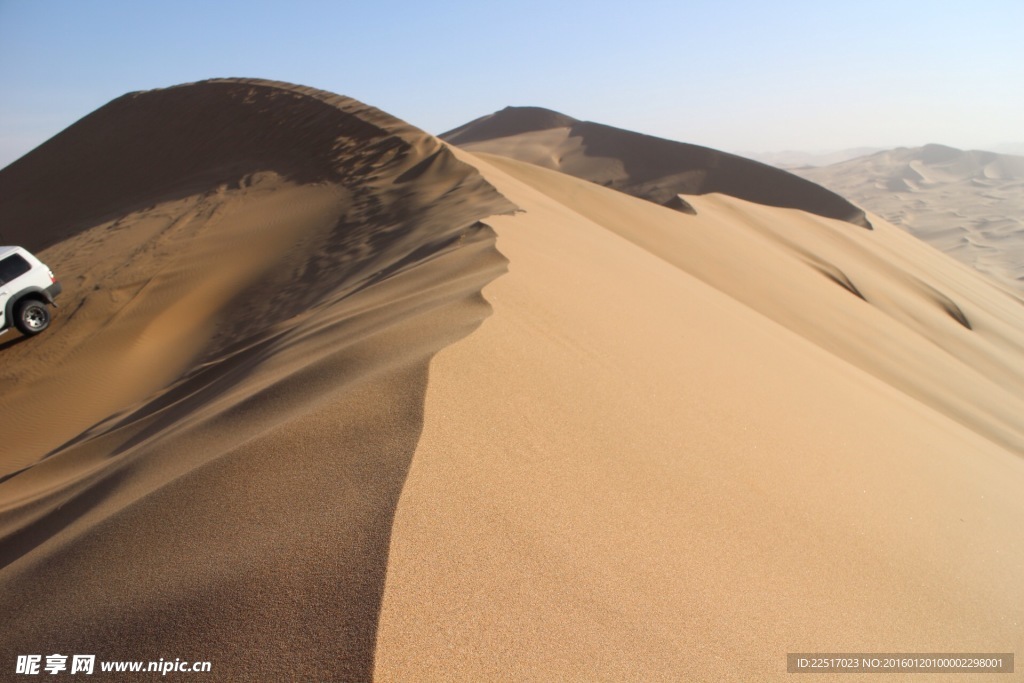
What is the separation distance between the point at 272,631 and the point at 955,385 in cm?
786

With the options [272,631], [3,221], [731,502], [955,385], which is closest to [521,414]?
[731,502]

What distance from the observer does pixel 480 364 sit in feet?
10.1

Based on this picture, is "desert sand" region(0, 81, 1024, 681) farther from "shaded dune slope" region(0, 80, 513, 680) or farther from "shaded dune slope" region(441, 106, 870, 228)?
"shaded dune slope" region(441, 106, 870, 228)

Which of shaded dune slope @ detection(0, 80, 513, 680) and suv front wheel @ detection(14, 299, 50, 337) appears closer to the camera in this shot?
shaded dune slope @ detection(0, 80, 513, 680)

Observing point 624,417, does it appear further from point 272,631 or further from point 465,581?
point 272,631

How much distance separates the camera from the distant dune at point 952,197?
993 inches

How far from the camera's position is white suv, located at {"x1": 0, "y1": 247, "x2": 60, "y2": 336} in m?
7.88

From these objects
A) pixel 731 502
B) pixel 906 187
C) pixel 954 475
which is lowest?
pixel 906 187

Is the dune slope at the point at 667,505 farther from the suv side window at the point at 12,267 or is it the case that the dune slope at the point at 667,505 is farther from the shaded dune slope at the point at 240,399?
the suv side window at the point at 12,267

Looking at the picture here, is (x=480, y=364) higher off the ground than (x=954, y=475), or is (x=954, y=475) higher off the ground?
(x=480, y=364)

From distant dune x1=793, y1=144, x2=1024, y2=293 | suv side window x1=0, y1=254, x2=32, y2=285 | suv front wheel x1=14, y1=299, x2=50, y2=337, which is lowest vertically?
distant dune x1=793, y1=144, x2=1024, y2=293

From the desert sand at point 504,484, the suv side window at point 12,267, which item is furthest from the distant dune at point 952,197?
the suv side window at point 12,267

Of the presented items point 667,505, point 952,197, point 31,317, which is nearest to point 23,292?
point 31,317

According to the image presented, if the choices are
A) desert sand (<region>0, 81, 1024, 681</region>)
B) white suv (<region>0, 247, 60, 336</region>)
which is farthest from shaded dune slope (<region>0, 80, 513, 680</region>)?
white suv (<region>0, 247, 60, 336</region>)
